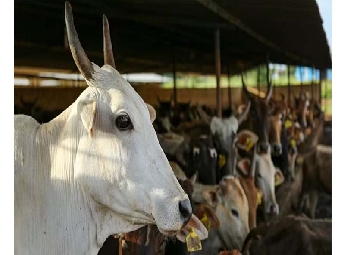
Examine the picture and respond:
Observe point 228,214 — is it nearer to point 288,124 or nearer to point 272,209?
point 272,209

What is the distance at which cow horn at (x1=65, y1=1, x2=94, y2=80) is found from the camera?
80.9 inches

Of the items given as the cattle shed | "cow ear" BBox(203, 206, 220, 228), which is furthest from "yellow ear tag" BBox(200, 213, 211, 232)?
the cattle shed

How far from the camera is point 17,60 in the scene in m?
9.44

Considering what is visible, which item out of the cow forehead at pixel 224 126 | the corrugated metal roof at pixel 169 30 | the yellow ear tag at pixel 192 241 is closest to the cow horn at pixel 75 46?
the yellow ear tag at pixel 192 241

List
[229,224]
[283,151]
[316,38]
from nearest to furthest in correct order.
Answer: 1. [229,224]
2. [283,151]
3. [316,38]

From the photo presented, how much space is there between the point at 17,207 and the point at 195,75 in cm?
1237

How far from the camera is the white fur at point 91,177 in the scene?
212 cm

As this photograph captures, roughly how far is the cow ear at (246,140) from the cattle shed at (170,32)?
0.60m

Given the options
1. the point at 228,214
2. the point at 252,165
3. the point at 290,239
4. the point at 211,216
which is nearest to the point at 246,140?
the point at 252,165

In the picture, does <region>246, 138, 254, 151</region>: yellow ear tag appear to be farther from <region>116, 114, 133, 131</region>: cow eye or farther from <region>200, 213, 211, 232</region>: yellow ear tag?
<region>116, 114, 133, 131</region>: cow eye

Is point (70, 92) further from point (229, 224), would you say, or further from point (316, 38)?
point (229, 224)

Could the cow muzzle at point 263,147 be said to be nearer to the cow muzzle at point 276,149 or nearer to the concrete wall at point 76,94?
the cow muzzle at point 276,149

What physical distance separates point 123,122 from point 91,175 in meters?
0.23
